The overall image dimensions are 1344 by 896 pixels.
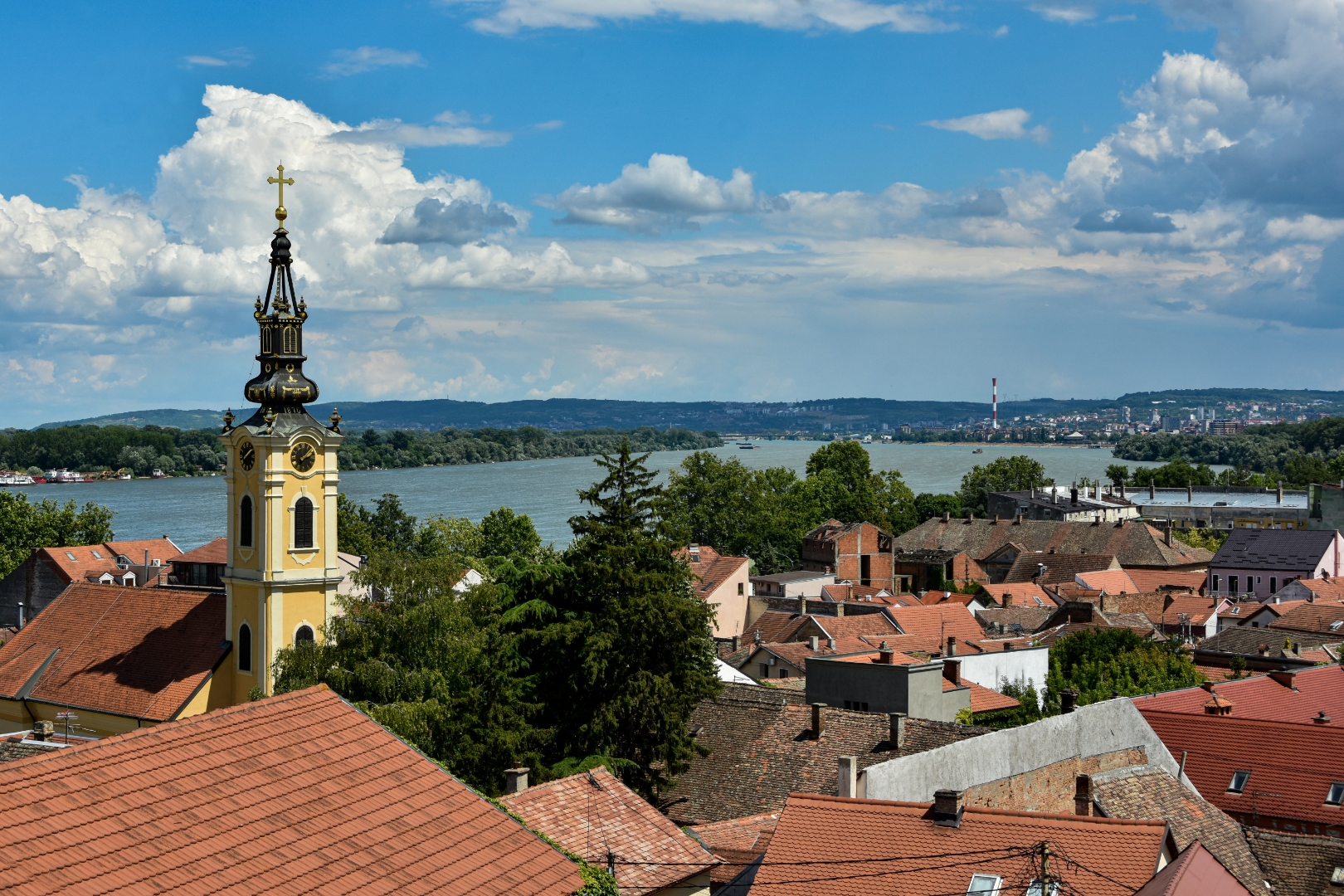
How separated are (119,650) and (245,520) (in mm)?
4729

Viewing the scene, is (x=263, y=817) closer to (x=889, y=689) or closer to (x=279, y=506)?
(x=889, y=689)

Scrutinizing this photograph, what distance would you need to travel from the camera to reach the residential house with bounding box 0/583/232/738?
34.2 m

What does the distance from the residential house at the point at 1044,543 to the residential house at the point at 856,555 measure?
6646 millimetres

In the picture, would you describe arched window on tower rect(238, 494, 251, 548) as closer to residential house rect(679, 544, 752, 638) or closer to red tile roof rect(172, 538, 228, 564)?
red tile roof rect(172, 538, 228, 564)

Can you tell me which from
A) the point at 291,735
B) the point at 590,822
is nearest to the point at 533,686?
the point at 590,822

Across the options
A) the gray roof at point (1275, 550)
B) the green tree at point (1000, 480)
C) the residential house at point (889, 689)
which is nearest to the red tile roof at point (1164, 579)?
the gray roof at point (1275, 550)

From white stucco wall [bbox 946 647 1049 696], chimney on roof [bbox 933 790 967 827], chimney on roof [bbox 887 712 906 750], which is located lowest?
white stucco wall [bbox 946 647 1049 696]

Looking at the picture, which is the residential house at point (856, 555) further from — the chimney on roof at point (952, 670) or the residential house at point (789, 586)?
the chimney on roof at point (952, 670)

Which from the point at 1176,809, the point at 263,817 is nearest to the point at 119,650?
the point at 1176,809

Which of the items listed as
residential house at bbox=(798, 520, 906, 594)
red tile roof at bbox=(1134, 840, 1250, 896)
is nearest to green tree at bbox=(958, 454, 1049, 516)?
residential house at bbox=(798, 520, 906, 594)

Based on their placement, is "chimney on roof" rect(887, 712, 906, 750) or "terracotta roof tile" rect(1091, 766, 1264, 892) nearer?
"terracotta roof tile" rect(1091, 766, 1264, 892)

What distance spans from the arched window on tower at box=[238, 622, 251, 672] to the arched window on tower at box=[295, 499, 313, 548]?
94.9 inches

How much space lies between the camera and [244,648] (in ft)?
114

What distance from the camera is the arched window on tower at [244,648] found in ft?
114
